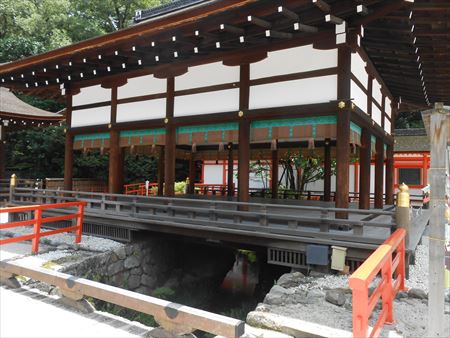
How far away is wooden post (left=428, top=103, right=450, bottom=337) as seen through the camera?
2564 mm

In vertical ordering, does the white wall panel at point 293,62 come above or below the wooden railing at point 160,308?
above

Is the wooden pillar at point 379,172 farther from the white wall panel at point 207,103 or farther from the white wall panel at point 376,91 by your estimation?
the white wall panel at point 207,103

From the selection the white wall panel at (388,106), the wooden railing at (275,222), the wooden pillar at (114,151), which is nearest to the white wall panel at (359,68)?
the wooden railing at (275,222)

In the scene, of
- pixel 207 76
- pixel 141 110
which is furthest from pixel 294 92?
pixel 141 110

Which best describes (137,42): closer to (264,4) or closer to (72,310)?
(264,4)

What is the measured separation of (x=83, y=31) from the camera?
82.9ft

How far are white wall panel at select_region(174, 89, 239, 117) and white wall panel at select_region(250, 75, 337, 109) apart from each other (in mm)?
538

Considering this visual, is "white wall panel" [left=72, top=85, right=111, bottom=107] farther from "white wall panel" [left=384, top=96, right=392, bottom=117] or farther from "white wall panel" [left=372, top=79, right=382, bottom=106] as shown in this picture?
"white wall panel" [left=384, top=96, right=392, bottom=117]

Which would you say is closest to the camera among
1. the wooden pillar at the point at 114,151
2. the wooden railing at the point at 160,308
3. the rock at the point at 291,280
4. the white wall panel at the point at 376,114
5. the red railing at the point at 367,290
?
the red railing at the point at 367,290

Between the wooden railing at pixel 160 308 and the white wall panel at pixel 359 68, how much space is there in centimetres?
547

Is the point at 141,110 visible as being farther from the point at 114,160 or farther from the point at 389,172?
the point at 389,172

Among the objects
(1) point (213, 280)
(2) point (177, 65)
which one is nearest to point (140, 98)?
(2) point (177, 65)

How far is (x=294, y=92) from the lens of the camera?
684cm

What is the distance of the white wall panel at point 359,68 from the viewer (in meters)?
6.77
